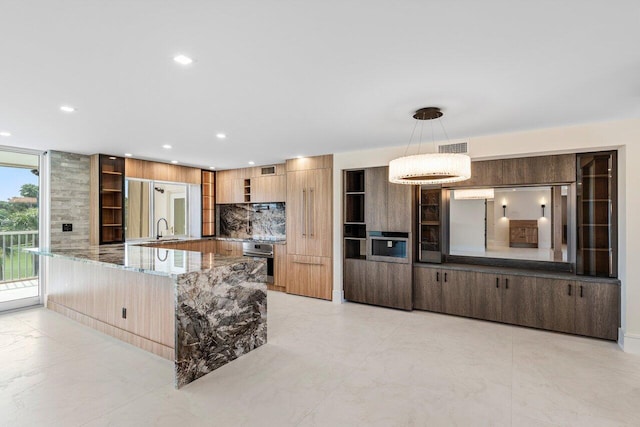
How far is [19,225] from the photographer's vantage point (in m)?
4.87

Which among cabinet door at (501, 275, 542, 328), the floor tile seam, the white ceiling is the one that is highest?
the white ceiling

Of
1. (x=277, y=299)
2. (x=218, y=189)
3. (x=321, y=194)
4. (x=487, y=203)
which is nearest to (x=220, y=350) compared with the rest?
(x=277, y=299)

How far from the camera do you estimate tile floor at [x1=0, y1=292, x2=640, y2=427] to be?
223 centimetres

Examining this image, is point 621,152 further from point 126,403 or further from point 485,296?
point 126,403

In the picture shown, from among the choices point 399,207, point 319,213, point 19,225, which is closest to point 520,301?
point 399,207

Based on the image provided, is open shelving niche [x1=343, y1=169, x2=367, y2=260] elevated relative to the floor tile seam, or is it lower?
elevated

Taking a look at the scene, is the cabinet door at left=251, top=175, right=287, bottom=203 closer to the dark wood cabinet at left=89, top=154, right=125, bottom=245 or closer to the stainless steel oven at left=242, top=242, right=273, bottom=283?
the stainless steel oven at left=242, top=242, right=273, bottom=283

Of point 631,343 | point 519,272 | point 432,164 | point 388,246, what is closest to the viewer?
point 432,164

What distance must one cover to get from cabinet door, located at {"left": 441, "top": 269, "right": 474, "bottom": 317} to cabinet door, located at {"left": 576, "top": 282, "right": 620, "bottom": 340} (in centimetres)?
114

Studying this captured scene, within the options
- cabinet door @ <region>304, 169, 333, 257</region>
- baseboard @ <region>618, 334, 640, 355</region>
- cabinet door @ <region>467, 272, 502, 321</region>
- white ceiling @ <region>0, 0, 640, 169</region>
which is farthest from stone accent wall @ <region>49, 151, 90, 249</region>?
baseboard @ <region>618, 334, 640, 355</region>

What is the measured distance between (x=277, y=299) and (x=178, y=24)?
4.37 meters

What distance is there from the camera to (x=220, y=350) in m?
3.00

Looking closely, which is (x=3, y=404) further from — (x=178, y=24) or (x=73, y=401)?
(x=178, y=24)

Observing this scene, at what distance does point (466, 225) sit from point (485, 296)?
1050 millimetres
